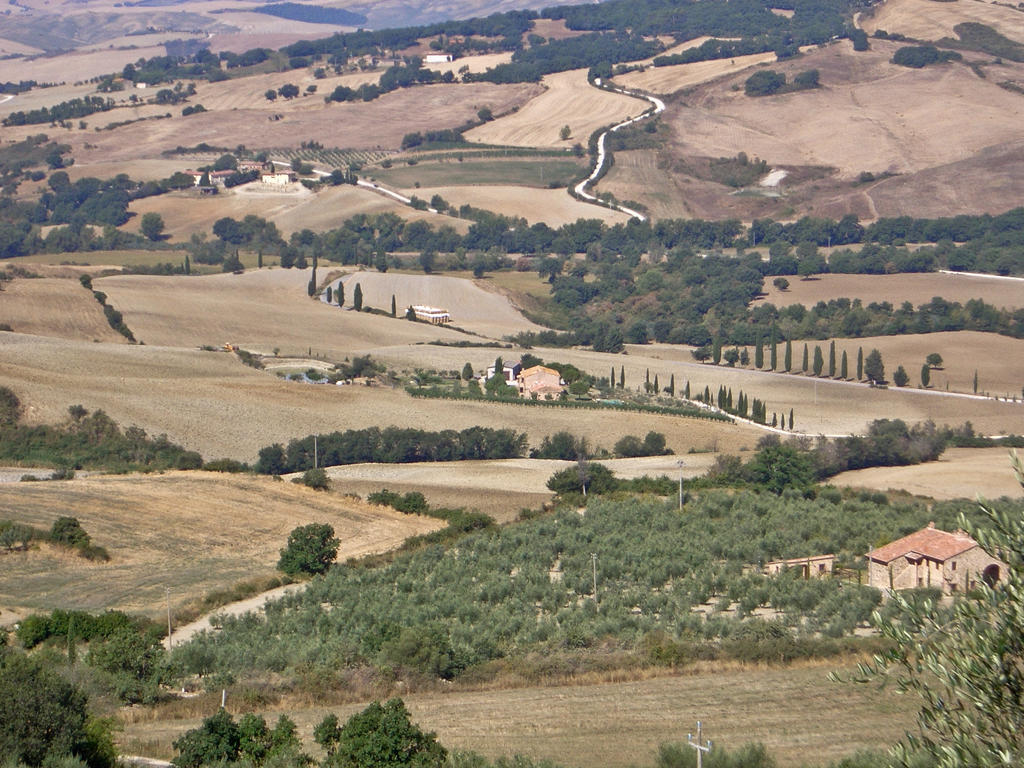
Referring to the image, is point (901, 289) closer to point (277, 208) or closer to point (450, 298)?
point (450, 298)

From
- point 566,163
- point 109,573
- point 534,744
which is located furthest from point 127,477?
point 566,163

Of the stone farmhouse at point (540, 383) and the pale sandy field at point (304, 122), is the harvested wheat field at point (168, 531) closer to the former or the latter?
the stone farmhouse at point (540, 383)

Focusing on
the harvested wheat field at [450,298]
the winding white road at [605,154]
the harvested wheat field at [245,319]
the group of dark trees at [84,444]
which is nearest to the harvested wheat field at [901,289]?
the harvested wheat field at [450,298]

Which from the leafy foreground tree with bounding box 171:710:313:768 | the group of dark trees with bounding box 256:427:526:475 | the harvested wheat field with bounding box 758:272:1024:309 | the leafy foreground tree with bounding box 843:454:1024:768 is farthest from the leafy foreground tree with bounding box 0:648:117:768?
the harvested wheat field with bounding box 758:272:1024:309

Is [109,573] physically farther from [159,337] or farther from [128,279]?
[128,279]

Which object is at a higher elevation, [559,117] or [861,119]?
[861,119]

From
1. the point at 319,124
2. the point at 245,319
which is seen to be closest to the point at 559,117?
the point at 319,124

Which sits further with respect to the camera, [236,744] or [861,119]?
[861,119]
